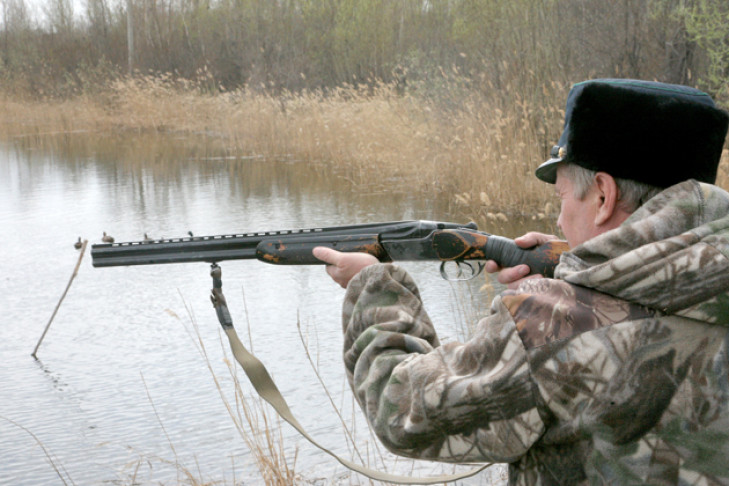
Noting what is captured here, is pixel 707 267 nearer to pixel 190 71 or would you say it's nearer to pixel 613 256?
pixel 613 256

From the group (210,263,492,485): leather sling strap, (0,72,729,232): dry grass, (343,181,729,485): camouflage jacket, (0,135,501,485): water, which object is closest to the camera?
(343,181,729,485): camouflage jacket

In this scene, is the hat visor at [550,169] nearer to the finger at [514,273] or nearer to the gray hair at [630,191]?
the gray hair at [630,191]

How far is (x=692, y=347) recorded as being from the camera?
1.50 meters

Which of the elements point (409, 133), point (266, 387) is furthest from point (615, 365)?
point (409, 133)

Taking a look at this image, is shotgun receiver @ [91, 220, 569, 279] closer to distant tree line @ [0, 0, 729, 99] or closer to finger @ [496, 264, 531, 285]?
finger @ [496, 264, 531, 285]

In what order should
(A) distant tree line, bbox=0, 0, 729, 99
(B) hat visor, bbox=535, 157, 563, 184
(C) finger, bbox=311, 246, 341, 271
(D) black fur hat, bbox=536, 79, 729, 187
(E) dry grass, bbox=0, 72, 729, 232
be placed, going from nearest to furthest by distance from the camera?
(D) black fur hat, bbox=536, 79, 729, 187
(B) hat visor, bbox=535, 157, 563, 184
(C) finger, bbox=311, 246, 341, 271
(E) dry grass, bbox=0, 72, 729, 232
(A) distant tree line, bbox=0, 0, 729, 99

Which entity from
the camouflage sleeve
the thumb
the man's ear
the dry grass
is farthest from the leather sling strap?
the dry grass

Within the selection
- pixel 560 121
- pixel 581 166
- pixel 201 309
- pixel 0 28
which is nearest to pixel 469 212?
pixel 560 121

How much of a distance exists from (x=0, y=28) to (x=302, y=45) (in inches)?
792

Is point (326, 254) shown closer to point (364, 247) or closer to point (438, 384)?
point (364, 247)

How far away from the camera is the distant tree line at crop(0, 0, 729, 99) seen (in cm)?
994

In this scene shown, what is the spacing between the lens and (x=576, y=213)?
1739 mm

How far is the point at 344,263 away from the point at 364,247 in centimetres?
32

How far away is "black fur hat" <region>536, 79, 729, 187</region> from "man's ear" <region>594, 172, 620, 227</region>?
1 cm
